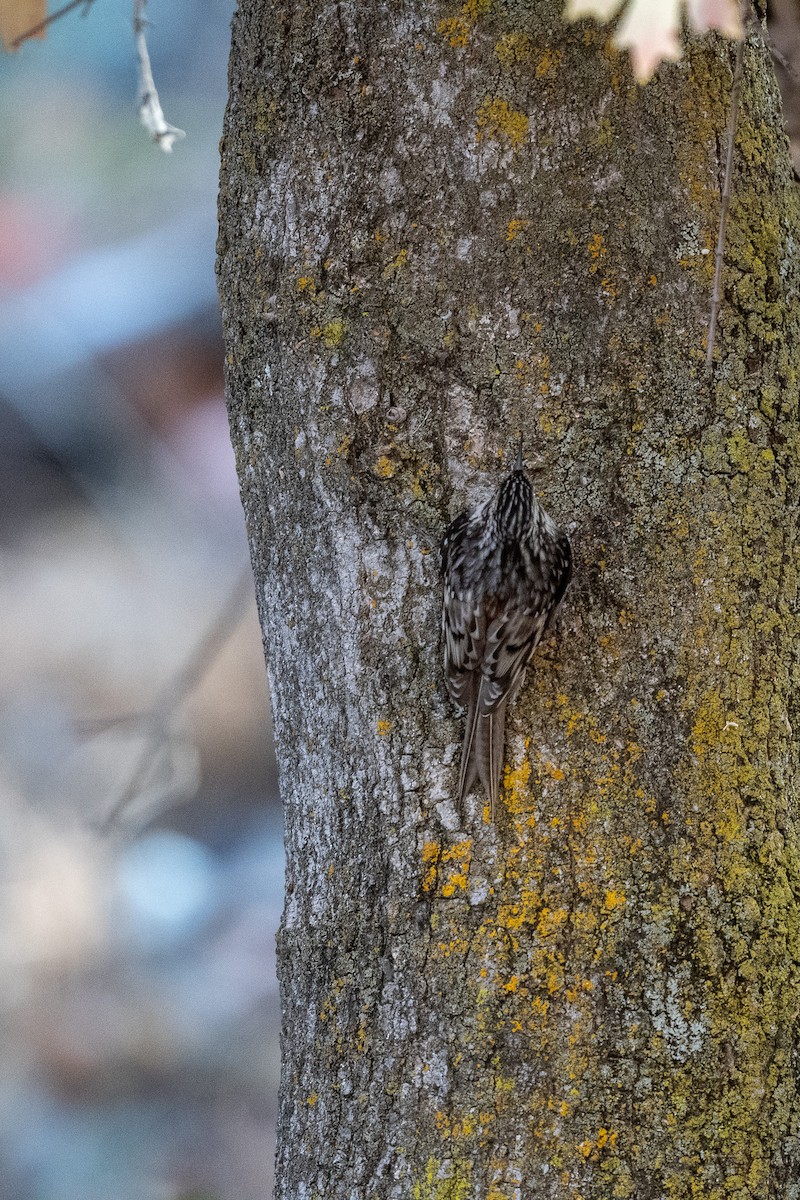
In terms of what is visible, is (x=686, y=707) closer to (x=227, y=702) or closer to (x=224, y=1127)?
(x=227, y=702)

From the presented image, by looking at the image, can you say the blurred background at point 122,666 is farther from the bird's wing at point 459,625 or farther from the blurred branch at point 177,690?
the bird's wing at point 459,625

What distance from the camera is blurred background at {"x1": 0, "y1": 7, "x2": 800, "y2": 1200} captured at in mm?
4234

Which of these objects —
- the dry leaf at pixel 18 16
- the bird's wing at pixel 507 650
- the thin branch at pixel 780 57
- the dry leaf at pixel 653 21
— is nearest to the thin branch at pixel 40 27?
the dry leaf at pixel 18 16

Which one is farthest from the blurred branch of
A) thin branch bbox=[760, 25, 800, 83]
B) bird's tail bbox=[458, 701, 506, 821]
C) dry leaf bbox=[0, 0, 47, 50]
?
thin branch bbox=[760, 25, 800, 83]

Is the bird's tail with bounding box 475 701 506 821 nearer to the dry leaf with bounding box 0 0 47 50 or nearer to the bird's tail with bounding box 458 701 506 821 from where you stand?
the bird's tail with bounding box 458 701 506 821

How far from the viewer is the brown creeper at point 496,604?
1.55 metres

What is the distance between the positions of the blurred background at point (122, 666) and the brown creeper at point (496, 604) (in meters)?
2.72

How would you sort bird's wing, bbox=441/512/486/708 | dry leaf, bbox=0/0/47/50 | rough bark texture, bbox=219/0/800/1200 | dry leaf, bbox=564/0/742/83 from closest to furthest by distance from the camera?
dry leaf, bbox=564/0/742/83 → rough bark texture, bbox=219/0/800/1200 → bird's wing, bbox=441/512/486/708 → dry leaf, bbox=0/0/47/50

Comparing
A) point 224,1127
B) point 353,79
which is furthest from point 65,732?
point 353,79

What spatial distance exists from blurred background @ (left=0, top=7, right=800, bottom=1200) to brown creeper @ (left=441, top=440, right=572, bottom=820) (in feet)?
8.72

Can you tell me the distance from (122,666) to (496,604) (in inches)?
115

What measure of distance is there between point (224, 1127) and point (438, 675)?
11.3 ft

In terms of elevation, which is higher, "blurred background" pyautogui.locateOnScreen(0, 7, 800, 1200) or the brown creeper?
"blurred background" pyautogui.locateOnScreen(0, 7, 800, 1200)

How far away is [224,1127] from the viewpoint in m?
4.34
